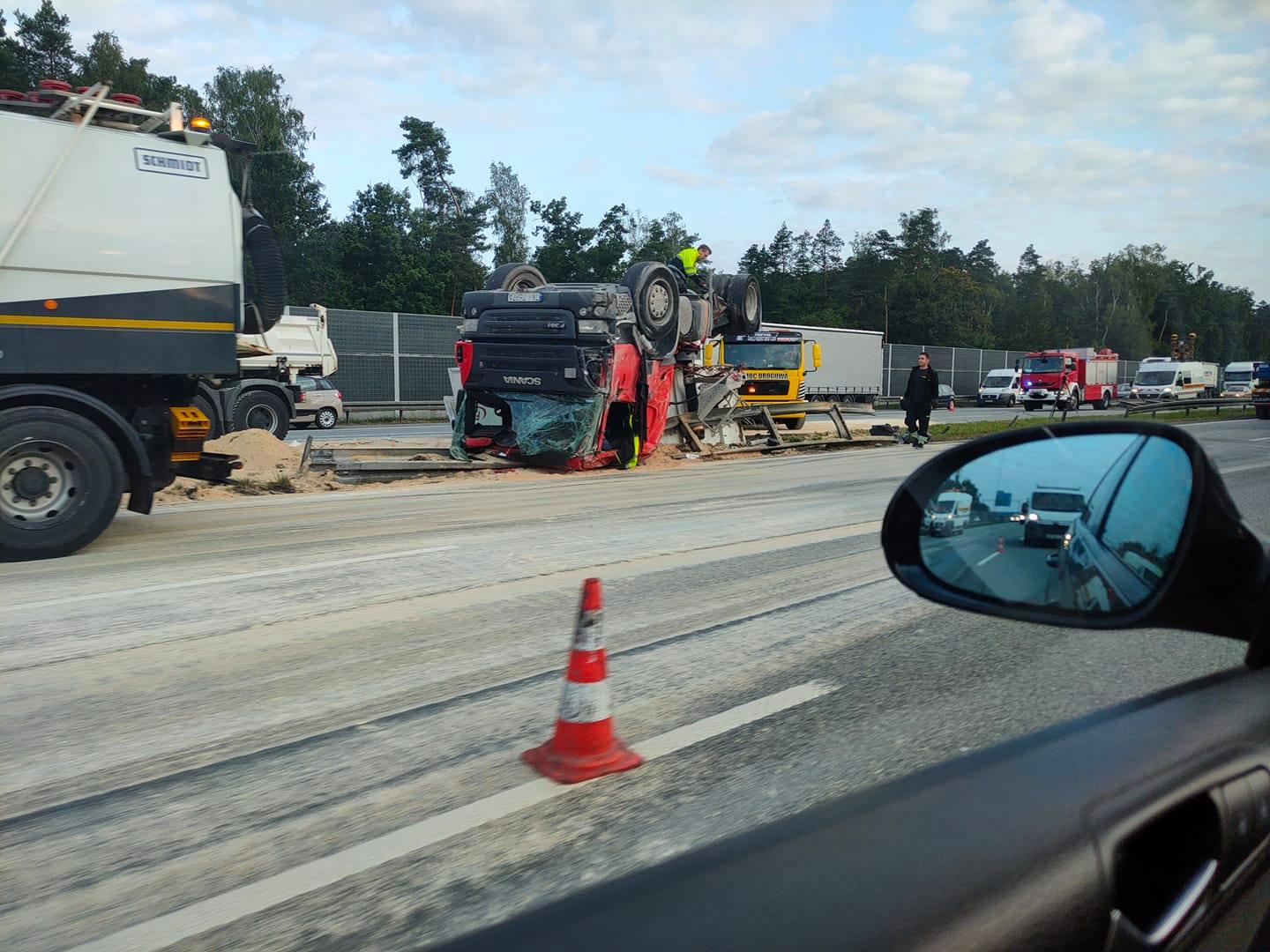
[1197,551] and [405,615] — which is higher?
[1197,551]

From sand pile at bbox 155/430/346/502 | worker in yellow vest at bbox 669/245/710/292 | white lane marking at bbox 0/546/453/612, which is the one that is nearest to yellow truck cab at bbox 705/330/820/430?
Answer: worker in yellow vest at bbox 669/245/710/292

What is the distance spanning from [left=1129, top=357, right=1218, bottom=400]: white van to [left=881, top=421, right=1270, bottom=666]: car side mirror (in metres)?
49.3

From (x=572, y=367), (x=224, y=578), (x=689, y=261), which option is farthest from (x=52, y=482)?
(x=689, y=261)

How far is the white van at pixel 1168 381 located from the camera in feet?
154

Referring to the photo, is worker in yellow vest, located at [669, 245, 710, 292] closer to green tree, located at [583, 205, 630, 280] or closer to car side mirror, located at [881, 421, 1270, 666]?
car side mirror, located at [881, 421, 1270, 666]

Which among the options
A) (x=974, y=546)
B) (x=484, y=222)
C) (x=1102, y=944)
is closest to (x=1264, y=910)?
(x=1102, y=944)

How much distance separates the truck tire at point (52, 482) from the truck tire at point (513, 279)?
903 centimetres

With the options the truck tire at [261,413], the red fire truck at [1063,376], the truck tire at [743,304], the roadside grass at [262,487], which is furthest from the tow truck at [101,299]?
the red fire truck at [1063,376]

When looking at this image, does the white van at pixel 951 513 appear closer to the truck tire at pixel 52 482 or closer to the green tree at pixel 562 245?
the truck tire at pixel 52 482

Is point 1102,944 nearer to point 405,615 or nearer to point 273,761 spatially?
point 273,761

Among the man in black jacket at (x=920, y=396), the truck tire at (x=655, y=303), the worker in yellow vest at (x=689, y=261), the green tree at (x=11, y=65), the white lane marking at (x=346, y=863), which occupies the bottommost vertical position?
the white lane marking at (x=346, y=863)

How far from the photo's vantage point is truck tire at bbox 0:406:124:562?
7277 millimetres

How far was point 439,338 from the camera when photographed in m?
31.5

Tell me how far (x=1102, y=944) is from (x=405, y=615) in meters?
4.86
